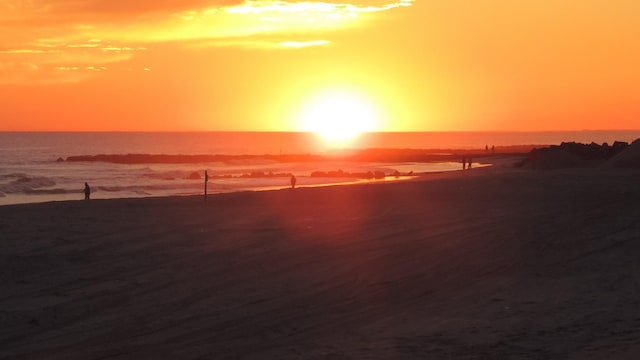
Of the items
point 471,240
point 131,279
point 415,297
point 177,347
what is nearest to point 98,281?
point 131,279

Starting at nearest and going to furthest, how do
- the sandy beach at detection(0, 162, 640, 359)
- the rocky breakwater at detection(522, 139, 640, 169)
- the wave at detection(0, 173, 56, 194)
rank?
the sandy beach at detection(0, 162, 640, 359) < the rocky breakwater at detection(522, 139, 640, 169) < the wave at detection(0, 173, 56, 194)

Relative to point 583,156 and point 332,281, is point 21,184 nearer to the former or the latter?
point 583,156

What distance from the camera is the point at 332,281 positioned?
46.2ft

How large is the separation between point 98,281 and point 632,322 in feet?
30.1

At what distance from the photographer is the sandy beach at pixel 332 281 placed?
10.4 m

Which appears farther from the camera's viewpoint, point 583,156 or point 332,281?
point 583,156

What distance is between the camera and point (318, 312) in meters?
12.1

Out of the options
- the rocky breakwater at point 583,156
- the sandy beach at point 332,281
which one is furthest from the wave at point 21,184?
the rocky breakwater at point 583,156

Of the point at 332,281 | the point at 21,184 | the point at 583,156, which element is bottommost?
the point at 21,184

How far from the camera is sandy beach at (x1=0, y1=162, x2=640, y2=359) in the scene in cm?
1040

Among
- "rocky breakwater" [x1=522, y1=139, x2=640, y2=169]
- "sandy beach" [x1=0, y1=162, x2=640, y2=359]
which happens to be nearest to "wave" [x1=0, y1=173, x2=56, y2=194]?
"sandy beach" [x1=0, y1=162, x2=640, y2=359]

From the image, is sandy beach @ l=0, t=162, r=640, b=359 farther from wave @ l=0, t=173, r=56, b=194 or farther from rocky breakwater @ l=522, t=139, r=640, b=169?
wave @ l=0, t=173, r=56, b=194

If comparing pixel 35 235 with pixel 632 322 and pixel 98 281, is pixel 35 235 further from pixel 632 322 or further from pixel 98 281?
pixel 632 322

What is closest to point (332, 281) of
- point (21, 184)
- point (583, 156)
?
point (583, 156)
